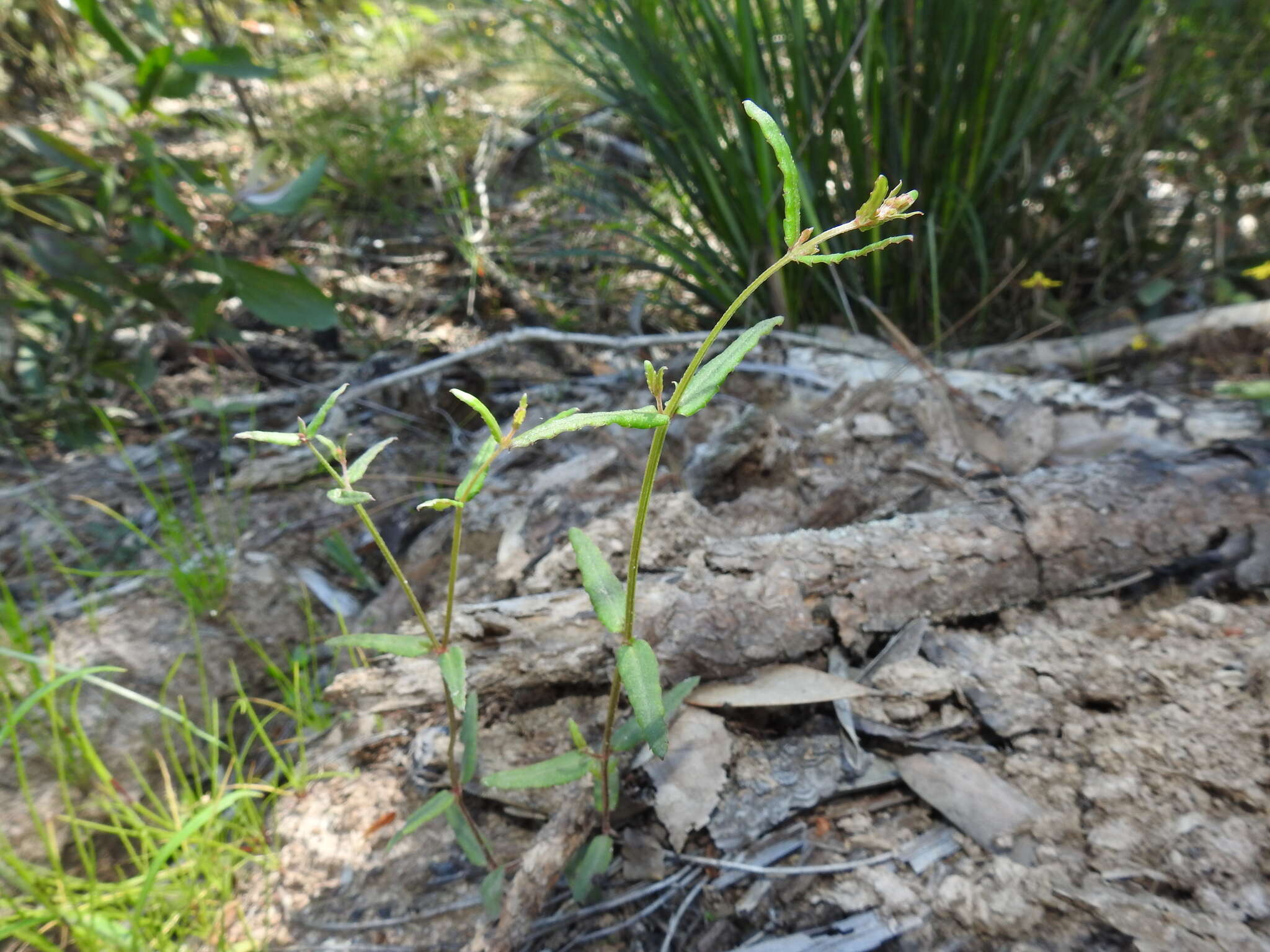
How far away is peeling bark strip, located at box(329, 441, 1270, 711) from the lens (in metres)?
1.07

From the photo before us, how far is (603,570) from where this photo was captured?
31.5 inches

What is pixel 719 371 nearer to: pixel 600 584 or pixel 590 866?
pixel 600 584

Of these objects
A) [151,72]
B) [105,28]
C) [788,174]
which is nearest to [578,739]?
[788,174]

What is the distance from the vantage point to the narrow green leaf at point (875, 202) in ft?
1.59

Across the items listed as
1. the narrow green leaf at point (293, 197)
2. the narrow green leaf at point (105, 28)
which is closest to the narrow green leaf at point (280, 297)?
the narrow green leaf at point (293, 197)

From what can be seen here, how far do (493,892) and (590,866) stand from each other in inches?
4.5

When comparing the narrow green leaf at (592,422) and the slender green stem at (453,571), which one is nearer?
the narrow green leaf at (592,422)

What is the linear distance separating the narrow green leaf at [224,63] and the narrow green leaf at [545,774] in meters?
1.91

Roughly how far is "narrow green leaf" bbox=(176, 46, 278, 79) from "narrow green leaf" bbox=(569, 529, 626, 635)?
1.81 meters

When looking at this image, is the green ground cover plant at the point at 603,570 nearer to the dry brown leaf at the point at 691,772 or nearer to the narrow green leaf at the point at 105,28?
the dry brown leaf at the point at 691,772

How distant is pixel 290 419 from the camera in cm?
217

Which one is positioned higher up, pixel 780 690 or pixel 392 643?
pixel 392 643

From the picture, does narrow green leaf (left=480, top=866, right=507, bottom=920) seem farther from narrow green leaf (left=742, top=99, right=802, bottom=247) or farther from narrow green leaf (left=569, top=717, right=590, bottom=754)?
narrow green leaf (left=742, top=99, right=802, bottom=247)

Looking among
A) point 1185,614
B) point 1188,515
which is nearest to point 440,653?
point 1185,614
